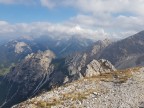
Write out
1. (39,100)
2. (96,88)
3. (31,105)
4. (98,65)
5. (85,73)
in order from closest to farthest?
→ (31,105), (39,100), (96,88), (85,73), (98,65)

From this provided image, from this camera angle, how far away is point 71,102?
46500 mm

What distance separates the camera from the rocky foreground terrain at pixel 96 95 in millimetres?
45031

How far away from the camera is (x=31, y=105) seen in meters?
44.5

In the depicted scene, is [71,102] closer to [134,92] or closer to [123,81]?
[134,92]

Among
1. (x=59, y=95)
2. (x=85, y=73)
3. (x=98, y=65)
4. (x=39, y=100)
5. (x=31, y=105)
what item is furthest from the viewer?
(x=98, y=65)

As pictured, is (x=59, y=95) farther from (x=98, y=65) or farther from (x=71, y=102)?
(x=98, y=65)

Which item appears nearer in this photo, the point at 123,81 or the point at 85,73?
the point at 123,81

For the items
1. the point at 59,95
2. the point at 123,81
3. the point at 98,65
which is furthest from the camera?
the point at 98,65

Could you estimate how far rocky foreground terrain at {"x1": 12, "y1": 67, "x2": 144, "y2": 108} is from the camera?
45.0 meters

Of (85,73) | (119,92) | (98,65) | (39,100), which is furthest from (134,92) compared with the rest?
(98,65)

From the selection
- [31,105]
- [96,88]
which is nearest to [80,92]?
[96,88]

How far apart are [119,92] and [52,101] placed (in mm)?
12653

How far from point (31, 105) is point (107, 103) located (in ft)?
38.3

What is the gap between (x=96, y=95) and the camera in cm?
5125
